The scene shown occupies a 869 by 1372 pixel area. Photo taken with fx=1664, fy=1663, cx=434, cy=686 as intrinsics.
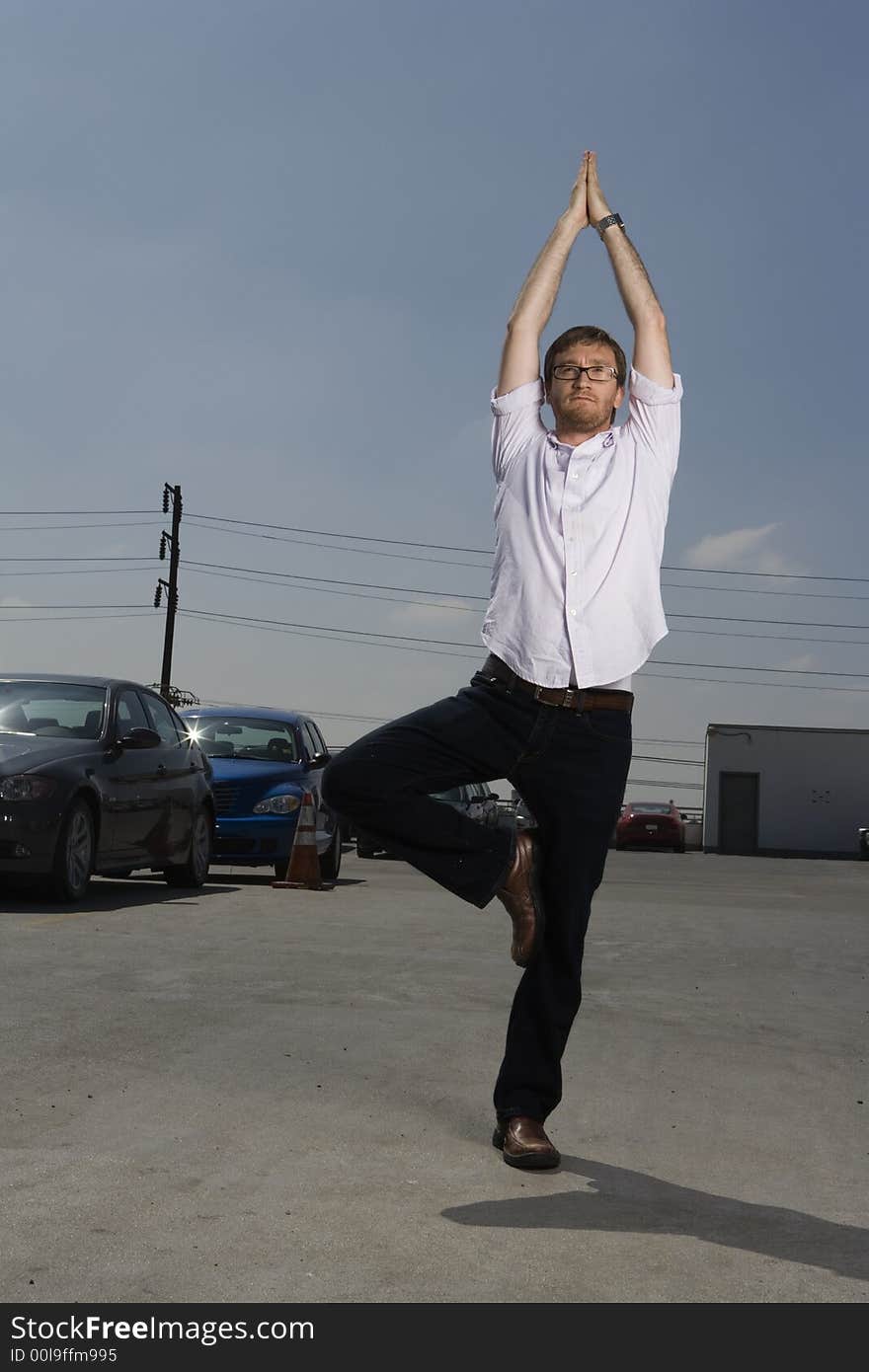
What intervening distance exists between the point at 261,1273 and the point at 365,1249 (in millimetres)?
254

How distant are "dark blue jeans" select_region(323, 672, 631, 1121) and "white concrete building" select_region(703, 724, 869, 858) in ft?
164

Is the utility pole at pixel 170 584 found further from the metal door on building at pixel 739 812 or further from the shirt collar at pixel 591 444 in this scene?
the shirt collar at pixel 591 444

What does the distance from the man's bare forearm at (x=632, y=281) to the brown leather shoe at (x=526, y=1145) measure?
207 centimetres

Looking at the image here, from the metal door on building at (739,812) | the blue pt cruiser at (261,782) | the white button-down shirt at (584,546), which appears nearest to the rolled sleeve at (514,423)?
the white button-down shirt at (584,546)

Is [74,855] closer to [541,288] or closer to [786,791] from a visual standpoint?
[541,288]

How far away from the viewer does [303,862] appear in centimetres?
1433

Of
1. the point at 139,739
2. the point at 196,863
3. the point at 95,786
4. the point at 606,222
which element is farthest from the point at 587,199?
the point at 196,863

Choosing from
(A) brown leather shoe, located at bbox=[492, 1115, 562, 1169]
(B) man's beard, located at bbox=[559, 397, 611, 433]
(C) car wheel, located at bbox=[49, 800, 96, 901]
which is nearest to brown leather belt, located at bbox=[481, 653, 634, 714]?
(B) man's beard, located at bbox=[559, 397, 611, 433]

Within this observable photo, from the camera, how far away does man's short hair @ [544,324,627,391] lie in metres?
4.32

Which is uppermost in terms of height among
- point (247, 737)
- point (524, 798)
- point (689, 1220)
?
point (247, 737)

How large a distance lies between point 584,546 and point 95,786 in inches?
304

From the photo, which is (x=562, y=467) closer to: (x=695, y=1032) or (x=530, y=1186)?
(x=530, y=1186)

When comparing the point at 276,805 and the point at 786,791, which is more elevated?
the point at 786,791
